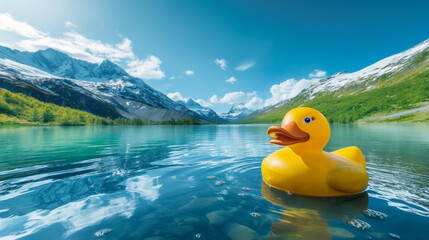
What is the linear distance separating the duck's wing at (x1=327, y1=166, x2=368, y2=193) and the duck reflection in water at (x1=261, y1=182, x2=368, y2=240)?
39 centimetres

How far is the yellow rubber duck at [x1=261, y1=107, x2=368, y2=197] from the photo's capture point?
17.4ft

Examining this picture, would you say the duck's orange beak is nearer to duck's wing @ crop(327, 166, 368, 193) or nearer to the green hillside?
duck's wing @ crop(327, 166, 368, 193)

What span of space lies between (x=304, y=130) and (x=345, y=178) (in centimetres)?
176

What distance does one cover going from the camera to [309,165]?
5535 millimetres

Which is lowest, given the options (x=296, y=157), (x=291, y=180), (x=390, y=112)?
(x=291, y=180)

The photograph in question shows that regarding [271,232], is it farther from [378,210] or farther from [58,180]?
[58,180]

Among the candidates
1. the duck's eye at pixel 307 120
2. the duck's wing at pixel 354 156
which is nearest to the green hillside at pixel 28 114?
the duck's eye at pixel 307 120

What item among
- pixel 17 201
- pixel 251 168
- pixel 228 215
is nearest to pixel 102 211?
pixel 17 201

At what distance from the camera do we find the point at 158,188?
21.8ft

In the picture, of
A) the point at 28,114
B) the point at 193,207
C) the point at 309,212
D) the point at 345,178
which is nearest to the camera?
the point at 309,212

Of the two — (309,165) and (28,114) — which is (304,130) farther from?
(28,114)

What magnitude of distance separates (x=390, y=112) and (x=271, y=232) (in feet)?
543

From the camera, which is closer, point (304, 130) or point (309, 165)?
point (309, 165)

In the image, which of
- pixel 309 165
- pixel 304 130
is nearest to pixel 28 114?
pixel 304 130
